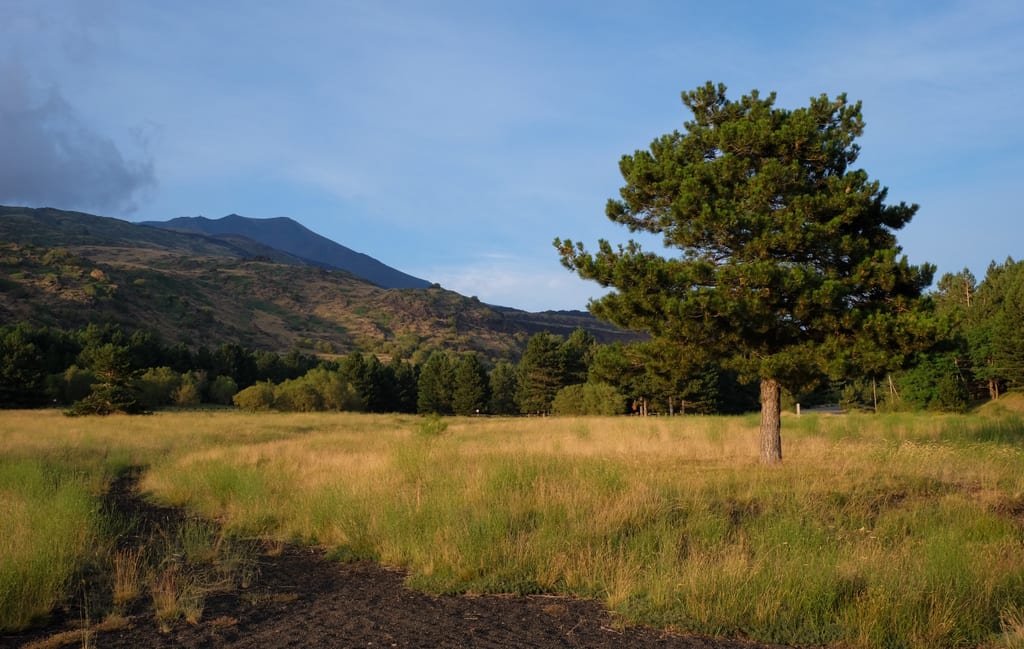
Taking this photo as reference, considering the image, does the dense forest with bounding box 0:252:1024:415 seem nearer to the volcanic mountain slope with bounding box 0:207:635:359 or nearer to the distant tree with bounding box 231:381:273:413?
the distant tree with bounding box 231:381:273:413

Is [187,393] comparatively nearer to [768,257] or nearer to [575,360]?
[575,360]

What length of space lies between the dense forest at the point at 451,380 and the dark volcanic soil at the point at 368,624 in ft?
76.6

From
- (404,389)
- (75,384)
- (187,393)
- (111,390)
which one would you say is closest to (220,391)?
(187,393)

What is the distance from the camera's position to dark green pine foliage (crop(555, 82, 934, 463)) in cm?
1106

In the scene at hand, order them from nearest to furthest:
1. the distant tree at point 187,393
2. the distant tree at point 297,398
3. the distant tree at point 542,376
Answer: the distant tree at point 187,393 → the distant tree at point 297,398 → the distant tree at point 542,376

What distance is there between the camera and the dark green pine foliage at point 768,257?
11.1 metres

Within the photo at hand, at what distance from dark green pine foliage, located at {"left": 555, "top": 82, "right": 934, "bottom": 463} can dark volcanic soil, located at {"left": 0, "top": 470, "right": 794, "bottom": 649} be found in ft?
21.2

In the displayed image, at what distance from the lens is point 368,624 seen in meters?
5.35

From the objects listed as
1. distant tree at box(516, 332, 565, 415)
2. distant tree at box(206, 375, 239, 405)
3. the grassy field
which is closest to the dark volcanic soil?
the grassy field

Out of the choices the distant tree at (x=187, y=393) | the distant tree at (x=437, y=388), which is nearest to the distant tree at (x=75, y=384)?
the distant tree at (x=187, y=393)

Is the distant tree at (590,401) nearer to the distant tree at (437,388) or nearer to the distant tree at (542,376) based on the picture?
the distant tree at (542,376)

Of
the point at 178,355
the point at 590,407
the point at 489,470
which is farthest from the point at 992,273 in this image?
the point at 178,355

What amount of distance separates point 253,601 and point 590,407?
5222 cm

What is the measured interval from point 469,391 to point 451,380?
3727 millimetres
